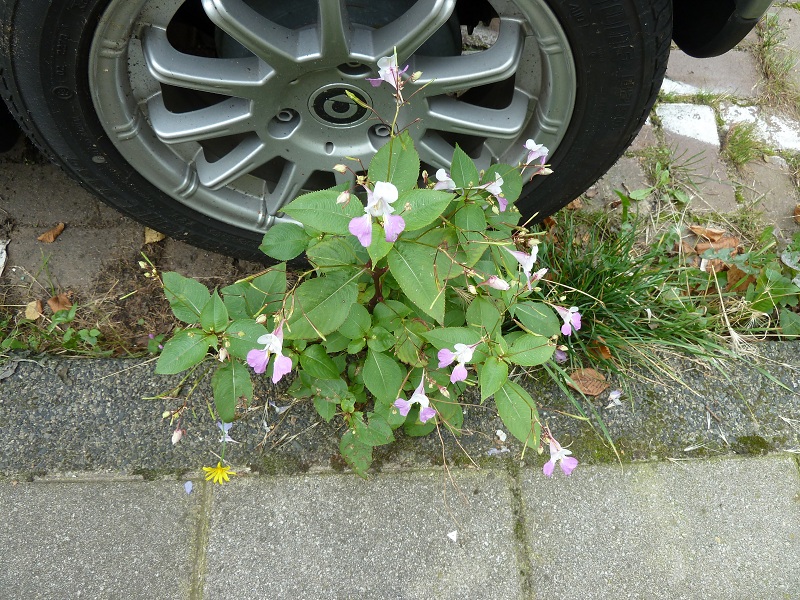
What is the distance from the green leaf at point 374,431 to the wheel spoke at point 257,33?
0.93 m

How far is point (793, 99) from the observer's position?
9.45 ft

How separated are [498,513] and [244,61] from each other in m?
1.41

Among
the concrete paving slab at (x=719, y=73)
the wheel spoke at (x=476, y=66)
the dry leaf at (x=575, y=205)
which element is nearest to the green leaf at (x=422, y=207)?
the wheel spoke at (x=476, y=66)

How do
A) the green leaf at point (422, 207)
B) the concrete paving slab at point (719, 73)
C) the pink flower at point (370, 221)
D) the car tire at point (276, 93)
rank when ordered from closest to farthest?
the pink flower at point (370, 221), the green leaf at point (422, 207), the car tire at point (276, 93), the concrete paving slab at point (719, 73)

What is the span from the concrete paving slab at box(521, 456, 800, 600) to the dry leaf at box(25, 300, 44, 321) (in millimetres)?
1659

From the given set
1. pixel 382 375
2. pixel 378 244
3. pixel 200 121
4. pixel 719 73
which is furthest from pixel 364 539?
pixel 719 73

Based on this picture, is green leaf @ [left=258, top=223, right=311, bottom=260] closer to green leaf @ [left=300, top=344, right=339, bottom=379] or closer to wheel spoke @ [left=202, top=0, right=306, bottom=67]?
green leaf @ [left=300, top=344, right=339, bottom=379]

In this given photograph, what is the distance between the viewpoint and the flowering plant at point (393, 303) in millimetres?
1238

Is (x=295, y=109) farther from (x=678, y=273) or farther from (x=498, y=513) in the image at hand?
(x=678, y=273)

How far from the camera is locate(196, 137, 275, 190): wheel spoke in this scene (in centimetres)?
184

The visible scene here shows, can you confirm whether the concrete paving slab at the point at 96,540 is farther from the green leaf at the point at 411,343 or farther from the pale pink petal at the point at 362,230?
the pale pink petal at the point at 362,230

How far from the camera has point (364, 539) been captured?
5.73 ft

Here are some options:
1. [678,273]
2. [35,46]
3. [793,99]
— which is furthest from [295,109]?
→ [793,99]

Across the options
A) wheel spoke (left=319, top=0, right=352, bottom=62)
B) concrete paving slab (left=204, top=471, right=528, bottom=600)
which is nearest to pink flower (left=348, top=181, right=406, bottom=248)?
wheel spoke (left=319, top=0, right=352, bottom=62)
